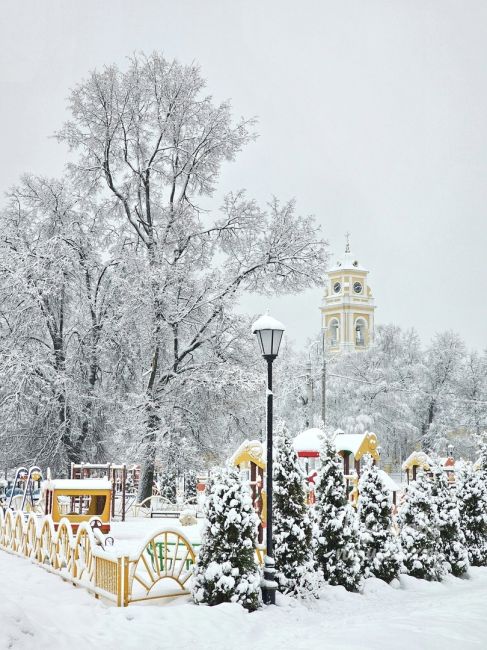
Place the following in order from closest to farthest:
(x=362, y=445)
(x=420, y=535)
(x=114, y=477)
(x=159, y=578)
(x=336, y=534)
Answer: (x=159, y=578)
(x=336, y=534)
(x=420, y=535)
(x=362, y=445)
(x=114, y=477)

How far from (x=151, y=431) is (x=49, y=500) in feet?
21.2

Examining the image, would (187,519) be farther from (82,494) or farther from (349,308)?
(349,308)

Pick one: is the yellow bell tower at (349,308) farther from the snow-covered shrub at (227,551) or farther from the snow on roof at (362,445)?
the snow-covered shrub at (227,551)

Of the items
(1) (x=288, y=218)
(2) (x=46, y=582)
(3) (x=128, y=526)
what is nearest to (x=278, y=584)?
(2) (x=46, y=582)

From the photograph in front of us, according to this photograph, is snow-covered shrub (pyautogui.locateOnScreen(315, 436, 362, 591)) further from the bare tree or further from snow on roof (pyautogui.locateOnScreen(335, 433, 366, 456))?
the bare tree

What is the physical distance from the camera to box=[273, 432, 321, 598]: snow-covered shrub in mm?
10383

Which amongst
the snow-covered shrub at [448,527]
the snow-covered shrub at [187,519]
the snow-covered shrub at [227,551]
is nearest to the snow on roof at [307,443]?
the snow-covered shrub at [187,519]

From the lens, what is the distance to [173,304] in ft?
75.2

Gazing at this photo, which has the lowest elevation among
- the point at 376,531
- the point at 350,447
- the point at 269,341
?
the point at 376,531

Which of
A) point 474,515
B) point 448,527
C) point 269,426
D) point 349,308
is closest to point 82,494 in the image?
point 269,426

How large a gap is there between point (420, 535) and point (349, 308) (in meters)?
68.4

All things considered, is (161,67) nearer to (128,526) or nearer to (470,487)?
(128,526)

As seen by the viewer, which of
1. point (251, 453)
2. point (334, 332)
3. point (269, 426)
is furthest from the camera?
point (334, 332)

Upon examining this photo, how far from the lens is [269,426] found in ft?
33.1
